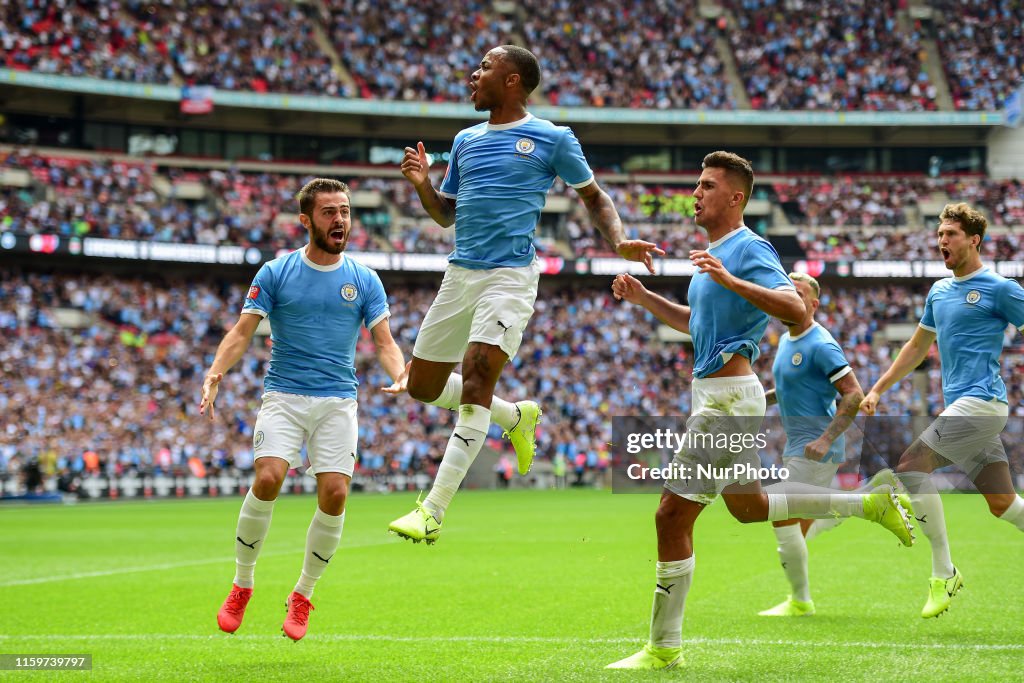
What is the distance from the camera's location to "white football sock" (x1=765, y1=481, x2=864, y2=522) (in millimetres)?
7219

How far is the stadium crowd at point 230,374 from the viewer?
112 feet

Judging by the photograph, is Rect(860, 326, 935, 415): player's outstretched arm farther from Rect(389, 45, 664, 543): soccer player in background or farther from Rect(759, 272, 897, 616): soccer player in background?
Rect(389, 45, 664, 543): soccer player in background

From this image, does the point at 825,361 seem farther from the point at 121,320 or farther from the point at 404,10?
the point at 404,10

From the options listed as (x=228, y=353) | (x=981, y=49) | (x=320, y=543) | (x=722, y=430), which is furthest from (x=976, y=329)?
(x=981, y=49)

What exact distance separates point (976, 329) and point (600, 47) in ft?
143

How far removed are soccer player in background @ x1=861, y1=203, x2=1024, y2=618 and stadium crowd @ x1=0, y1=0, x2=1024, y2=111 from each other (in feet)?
130

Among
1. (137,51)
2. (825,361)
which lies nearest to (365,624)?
(825,361)

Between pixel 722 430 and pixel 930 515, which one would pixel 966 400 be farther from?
pixel 722 430

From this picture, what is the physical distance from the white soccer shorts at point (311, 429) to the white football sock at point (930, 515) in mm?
4054

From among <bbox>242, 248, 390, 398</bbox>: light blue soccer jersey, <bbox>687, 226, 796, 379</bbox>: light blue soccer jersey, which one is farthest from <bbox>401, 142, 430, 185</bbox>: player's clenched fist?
<bbox>687, 226, 796, 379</bbox>: light blue soccer jersey

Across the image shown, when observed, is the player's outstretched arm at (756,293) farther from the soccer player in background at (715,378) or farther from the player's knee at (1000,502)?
the player's knee at (1000,502)

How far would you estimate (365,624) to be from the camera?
8.98 m

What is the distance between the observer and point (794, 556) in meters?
9.05

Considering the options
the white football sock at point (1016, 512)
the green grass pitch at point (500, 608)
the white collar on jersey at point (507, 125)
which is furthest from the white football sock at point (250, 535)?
the white football sock at point (1016, 512)
